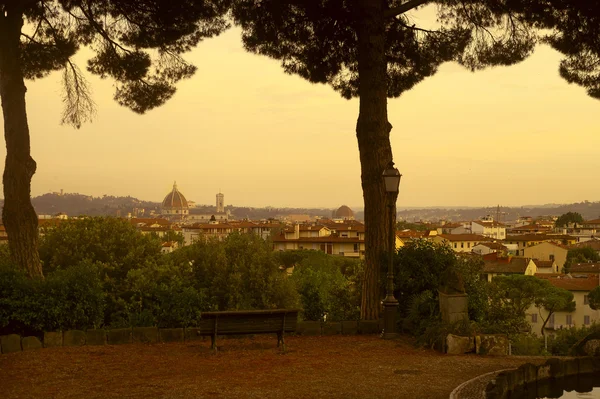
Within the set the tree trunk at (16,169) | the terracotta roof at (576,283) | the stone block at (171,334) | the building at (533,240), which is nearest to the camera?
the stone block at (171,334)

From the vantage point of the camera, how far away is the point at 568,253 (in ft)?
279

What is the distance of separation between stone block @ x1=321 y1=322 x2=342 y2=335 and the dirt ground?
28.5 inches

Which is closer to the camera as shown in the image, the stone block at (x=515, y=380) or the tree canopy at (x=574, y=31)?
the stone block at (x=515, y=380)

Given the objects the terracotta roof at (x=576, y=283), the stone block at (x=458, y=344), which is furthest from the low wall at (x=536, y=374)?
the terracotta roof at (x=576, y=283)

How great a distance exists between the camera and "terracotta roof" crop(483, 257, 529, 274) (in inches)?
2505

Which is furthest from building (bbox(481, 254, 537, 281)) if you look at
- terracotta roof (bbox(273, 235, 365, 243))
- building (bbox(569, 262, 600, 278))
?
terracotta roof (bbox(273, 235, 365, 243))

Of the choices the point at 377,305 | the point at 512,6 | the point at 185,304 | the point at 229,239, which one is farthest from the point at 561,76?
the point at 229,239

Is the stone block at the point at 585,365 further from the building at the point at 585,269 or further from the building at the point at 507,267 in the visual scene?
the building at the point at 585,269

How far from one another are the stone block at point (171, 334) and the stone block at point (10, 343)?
1868mm

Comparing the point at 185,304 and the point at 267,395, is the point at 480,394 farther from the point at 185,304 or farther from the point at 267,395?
the point at 185,304

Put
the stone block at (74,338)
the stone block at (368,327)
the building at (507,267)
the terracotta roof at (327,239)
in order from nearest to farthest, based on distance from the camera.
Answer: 1. the stone block at (74,338)
2. the stone block at (368,327)
3. the building at (507,267)
4. the terracotta roof at (327,239)

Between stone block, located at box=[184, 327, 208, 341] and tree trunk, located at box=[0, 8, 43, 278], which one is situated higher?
tree trunk, located at box=[0, 8, 43, 278]

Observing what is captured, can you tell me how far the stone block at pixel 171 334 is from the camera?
958cm

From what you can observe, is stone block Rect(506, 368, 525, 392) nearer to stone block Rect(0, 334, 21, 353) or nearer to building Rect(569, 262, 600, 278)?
stone block Rect(0, 334, 21, 353)
